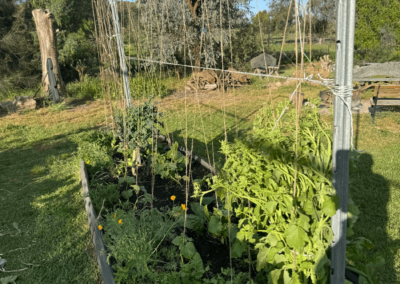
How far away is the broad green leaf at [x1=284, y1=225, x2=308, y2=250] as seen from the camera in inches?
53.6

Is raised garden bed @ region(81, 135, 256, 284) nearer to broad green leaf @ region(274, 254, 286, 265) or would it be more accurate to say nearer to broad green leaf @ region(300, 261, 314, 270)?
broad green leaf @ region(274, 254, 286, 265)

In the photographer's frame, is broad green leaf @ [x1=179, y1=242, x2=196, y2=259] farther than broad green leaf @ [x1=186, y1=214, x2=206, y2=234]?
No

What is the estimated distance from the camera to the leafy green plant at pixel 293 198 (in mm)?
1379

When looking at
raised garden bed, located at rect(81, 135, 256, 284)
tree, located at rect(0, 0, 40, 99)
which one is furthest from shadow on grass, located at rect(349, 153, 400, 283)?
tree, located at rect(0, 0, 40, 99)

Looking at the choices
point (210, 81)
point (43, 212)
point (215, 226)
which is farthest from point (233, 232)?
point (210, 81)

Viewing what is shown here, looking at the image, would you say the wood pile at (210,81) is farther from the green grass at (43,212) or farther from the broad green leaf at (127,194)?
the broad green leaf at (127,194)

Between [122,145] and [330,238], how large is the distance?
2854 millimetres

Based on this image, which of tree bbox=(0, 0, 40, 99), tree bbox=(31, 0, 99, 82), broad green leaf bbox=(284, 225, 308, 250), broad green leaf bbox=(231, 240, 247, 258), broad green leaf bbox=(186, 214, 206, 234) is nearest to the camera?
broad green leaf bbox=(284, 225, 308, 250)

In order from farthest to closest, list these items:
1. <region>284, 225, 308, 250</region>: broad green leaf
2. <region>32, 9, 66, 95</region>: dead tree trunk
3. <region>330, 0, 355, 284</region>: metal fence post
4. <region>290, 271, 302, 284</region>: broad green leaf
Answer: <region>32, 9, 66, 95</region>: dead tree trunk → <region>290, 271, 302, 284</region>: broad green leaf → <region>284, 225, 308, 250</region>: broad green leaf → <region>330, 0, 355, 284</region>: metal fence post

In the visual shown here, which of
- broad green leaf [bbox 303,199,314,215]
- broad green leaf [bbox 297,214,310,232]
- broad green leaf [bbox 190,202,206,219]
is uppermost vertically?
broad green leaf [bbox 303,199,314,215]

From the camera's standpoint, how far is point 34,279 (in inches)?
93.0

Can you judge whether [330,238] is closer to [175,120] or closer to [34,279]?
[34,279]

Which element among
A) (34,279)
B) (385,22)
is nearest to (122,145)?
(34,279)

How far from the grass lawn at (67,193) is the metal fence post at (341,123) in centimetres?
74
